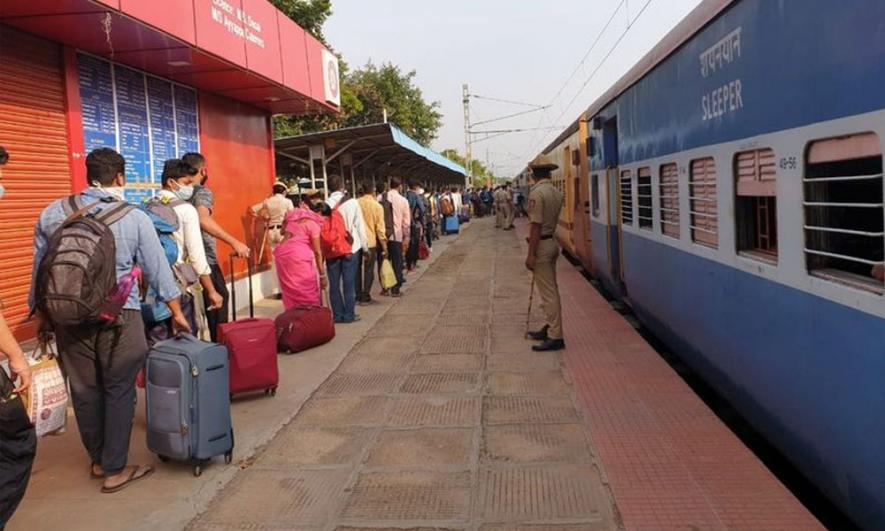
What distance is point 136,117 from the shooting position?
27.7ft

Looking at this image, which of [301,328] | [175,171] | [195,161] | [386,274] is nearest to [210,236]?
[195,161]

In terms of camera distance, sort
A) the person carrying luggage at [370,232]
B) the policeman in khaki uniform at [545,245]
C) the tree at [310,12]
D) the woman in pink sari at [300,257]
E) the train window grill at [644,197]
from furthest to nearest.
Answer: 1. the tree at [310,12]
2. the person carrying luggage at [370,232]
3. the woman in pink sari at [300,257]
4. the train window grill at [644,197]
5. the policeman in khaki uniform at [545,245]

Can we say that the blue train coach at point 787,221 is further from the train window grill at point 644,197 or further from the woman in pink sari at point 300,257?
the woman in pink sari at point 300,257

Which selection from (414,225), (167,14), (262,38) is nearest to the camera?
Answer: (167,14)

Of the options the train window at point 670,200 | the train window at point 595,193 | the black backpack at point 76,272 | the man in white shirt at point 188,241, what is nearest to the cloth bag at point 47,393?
the black backpack at point 76,272

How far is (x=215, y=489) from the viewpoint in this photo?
4.15 metres

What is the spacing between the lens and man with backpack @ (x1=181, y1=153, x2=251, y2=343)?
565cm

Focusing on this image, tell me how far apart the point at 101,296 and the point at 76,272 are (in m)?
0.18

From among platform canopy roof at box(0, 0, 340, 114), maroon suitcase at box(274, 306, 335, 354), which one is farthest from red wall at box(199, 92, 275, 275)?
maroon suitcase at box(274, 306, 335, 354)

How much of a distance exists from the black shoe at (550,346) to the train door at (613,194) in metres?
2.46

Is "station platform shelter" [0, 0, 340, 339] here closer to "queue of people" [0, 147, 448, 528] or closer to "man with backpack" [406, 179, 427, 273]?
"queue of people" [0, 147, 448, 528]

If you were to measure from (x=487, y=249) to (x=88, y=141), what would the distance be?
12.9 meters

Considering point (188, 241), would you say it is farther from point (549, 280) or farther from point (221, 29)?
point (221, 29)

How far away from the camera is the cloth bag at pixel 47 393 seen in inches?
157
